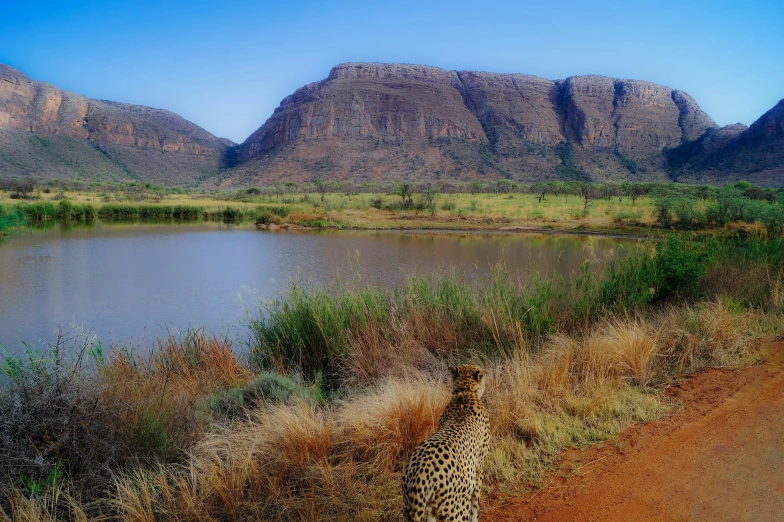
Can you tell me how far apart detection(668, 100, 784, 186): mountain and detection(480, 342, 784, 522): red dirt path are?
2723 inches

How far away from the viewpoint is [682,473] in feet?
12.3

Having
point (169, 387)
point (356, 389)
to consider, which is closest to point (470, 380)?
point (356, 389)

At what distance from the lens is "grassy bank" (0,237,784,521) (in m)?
3.31

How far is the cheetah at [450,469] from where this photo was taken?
7.93 feet

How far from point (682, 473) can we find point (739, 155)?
82.8 m

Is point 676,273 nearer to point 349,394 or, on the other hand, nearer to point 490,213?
point 349,394

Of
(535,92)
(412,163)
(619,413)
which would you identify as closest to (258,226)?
(619,413)

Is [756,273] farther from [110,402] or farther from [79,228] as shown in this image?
[79,228]

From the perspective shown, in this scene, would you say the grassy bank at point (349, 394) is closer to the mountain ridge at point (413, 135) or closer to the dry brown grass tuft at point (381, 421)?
the dry brown grass tuft at point (381, 421)

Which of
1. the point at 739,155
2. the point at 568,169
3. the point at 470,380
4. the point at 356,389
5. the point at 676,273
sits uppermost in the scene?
the point at 739,155

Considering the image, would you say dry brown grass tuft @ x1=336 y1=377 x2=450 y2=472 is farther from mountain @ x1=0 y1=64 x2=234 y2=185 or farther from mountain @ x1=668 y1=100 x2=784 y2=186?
mountain @ x1=0 y1=64 x2=234 y2=185

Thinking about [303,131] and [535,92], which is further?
[535,92]

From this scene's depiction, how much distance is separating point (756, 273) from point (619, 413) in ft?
22.0

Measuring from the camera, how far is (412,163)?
87.7 m
